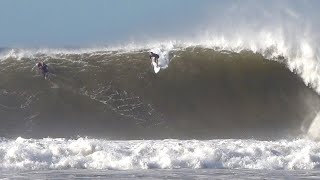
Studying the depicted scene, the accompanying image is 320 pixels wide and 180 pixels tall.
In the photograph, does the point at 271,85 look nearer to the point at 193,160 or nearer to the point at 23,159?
the point at 193,160

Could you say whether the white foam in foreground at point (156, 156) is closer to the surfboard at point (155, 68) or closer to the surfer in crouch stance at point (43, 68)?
the surfboard at point (155, 68)

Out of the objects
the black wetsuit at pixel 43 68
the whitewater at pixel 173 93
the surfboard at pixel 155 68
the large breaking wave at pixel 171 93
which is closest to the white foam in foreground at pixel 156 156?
the whitewater at pixel 173 93

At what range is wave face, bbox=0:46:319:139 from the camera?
16.8 metres

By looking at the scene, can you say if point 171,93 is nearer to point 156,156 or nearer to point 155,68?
point 155,68

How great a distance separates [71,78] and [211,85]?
350 centimetres

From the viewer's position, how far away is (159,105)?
1748 centimetres

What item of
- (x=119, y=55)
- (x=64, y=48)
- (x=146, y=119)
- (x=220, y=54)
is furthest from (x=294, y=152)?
(x=64, y=48)

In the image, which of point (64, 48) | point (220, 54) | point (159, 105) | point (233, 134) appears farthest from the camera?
point (64, 48)

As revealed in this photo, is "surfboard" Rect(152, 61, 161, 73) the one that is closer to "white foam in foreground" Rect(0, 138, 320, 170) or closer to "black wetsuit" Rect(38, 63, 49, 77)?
"black wetsuit" Rect(38, 63, 49, 77)

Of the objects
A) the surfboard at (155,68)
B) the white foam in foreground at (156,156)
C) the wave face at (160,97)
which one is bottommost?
the white foam in foreground at (156,156)

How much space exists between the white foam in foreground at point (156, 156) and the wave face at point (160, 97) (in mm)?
2695

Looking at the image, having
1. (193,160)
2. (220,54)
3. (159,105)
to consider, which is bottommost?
(193,160)

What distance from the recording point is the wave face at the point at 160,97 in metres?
16.8

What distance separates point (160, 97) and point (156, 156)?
4.78 m
